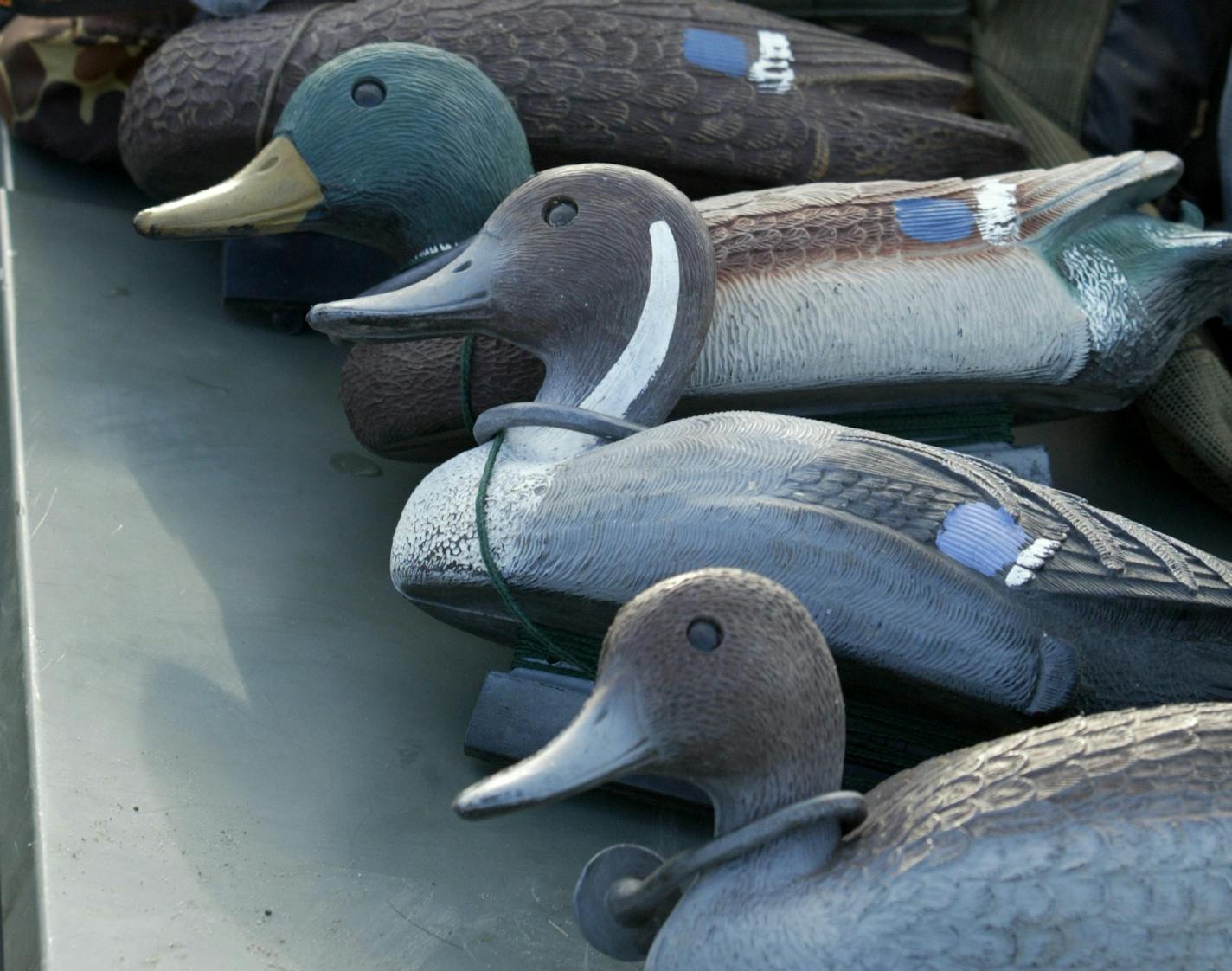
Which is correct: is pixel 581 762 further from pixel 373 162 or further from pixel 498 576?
pixel 373 162

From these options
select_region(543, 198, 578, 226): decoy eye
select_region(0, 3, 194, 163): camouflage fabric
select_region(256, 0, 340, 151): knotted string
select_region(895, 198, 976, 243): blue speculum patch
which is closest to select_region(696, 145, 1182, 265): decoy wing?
select_region(895, 198, 976, 243): blue speculum patch

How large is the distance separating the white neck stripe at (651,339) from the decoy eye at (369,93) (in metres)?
0.22

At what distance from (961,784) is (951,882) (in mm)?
47

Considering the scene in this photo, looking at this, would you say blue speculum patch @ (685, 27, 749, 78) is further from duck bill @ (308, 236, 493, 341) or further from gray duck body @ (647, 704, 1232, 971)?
gray duck body @ (647, 704, 1232, 971)

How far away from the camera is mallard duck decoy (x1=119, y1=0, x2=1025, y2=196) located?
1.12 metres

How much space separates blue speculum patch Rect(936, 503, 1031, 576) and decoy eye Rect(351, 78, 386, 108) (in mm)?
442

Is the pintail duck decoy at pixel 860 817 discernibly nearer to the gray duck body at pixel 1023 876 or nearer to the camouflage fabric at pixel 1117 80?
the gray duck body at pixel 1023 876

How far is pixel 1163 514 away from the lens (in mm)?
1167

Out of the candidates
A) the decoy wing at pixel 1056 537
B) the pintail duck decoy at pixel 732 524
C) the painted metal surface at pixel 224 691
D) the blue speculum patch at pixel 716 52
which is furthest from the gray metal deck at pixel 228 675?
the blue speculum patch at pixel 716 52

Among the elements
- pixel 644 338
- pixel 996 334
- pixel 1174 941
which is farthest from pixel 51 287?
pixel 1174 941

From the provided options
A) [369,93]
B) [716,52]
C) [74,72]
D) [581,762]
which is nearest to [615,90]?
[716,52]

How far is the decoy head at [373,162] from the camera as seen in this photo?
97 cm

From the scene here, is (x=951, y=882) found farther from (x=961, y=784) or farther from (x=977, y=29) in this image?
(x=977, y=29)

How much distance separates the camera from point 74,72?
54.5 inches
